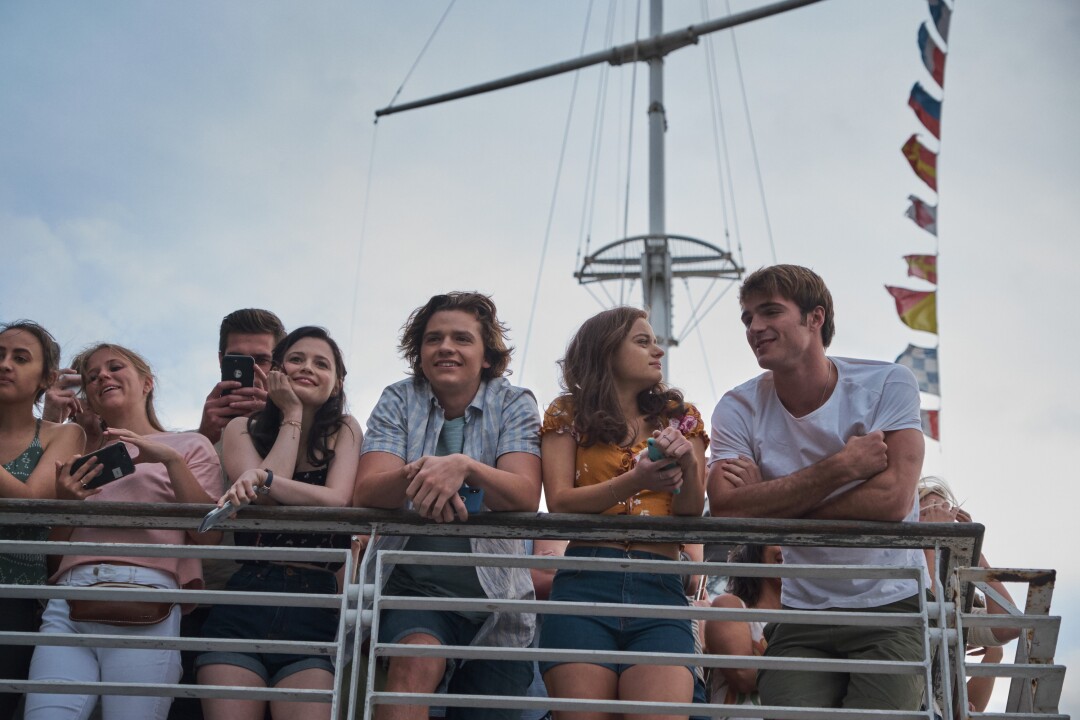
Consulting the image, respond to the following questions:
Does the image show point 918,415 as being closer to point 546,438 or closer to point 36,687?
point 546,438

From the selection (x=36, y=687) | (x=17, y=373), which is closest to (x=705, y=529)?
(x=36, y=687)

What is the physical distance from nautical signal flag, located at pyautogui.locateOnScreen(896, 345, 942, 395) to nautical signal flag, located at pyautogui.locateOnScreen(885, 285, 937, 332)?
265 mm

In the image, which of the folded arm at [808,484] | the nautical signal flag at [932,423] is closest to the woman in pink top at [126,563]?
the folded arm at [808,484]

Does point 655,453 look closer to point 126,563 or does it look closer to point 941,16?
point 126,563

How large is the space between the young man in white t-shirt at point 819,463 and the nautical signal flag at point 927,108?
424 inches

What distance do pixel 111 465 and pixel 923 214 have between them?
1206 centimetres

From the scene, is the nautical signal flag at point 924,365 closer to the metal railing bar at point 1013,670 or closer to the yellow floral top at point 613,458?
the yellow floral top at point 613,458

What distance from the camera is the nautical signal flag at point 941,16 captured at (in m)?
14.3

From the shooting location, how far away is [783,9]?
666 inches

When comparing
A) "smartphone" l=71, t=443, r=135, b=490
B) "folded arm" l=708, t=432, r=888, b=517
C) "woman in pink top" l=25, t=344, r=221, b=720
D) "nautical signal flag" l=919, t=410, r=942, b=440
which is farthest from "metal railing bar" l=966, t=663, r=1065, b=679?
"nautical signal flag" l=919, t=410, r=942, b=440

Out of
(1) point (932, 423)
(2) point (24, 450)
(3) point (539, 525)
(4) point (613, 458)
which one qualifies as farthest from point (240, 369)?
(1) point (932, 423)

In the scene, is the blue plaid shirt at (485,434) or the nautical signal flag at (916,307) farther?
the nautical signal flag at (916,307)

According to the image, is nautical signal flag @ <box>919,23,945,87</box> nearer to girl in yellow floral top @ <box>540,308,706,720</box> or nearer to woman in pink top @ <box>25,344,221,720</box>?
girl in yellow floral top @ <box>540,308,706,720</box>

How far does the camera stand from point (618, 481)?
365cm
